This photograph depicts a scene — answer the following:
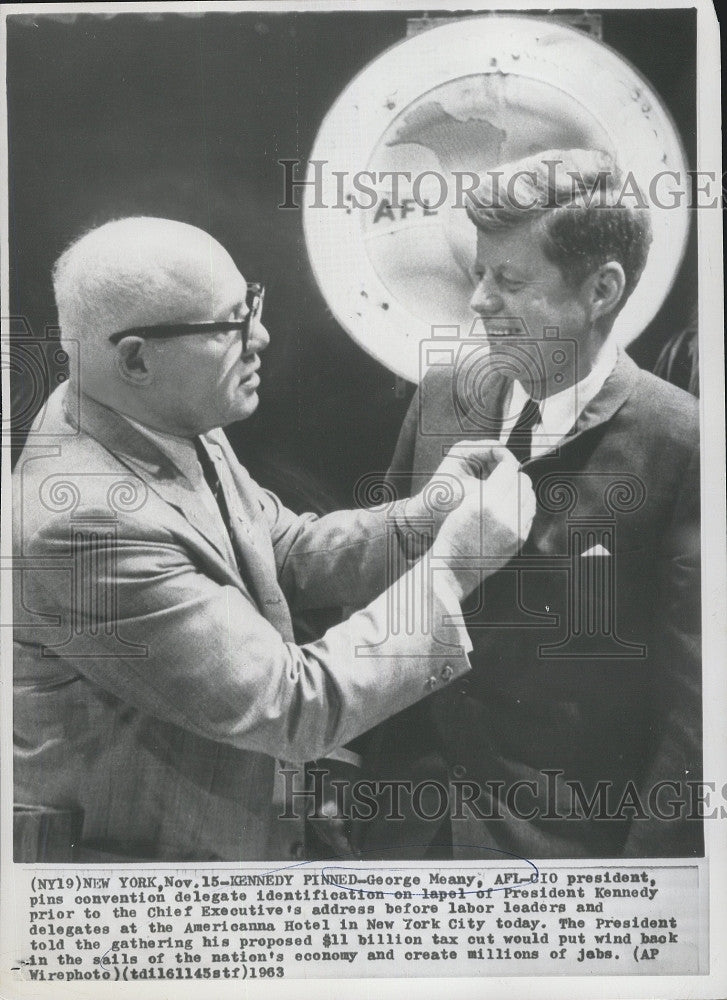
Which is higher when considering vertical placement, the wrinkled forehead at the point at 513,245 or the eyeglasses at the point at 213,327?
the wrinkled forehead at the point at 513,245

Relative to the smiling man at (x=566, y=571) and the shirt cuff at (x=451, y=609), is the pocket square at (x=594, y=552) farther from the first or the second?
the shirt cuff at (x=451, y=609)

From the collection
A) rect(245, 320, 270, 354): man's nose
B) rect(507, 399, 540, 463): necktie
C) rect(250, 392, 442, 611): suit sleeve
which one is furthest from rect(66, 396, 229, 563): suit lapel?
rect(507, 399, 540, 463): necktie

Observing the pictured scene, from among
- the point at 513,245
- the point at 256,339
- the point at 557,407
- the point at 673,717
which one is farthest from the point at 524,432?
the point at 673,717

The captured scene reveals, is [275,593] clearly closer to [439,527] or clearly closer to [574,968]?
[439,527]

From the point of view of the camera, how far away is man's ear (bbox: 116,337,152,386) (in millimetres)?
2193

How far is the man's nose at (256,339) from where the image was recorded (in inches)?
88.1

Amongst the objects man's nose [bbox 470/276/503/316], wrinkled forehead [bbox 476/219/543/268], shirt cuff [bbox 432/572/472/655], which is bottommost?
shirt cuff [bbox 432/572/472/655]

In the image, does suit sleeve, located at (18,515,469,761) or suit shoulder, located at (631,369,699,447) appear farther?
suit shoulder, located at (631,369,699,447)

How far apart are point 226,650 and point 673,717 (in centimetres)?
117

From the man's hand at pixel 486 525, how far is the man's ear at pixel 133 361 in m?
0.85

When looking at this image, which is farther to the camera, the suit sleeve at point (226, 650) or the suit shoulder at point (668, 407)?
the suit shoulder at point (668, 407)

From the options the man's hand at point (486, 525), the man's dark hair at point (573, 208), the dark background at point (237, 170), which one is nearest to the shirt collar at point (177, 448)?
the dark background at point (237, 170)

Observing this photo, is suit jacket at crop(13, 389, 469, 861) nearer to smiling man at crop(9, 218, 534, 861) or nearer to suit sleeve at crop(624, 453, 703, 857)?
smiling man at crop(9, 218, 534, 861)

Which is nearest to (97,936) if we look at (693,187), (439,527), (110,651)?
(110,651)
